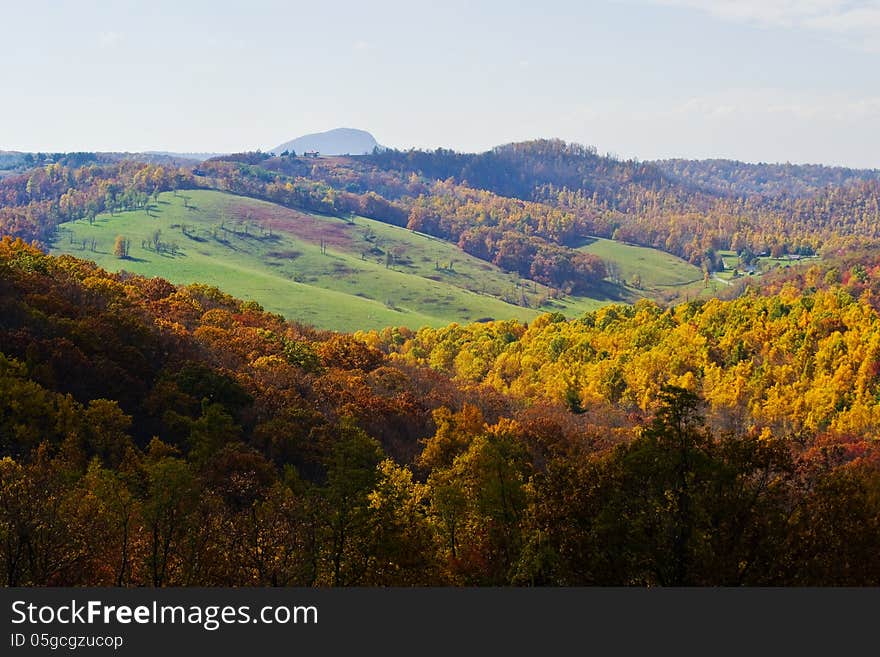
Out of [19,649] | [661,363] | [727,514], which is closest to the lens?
[19,649]

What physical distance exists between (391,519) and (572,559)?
9873 mm

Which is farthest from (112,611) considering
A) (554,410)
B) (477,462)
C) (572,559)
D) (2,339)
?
(554,410)

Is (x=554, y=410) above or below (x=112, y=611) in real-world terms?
below

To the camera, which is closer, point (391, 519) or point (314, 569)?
point (314, 569)

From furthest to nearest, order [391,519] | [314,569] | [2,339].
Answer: [2,339], [391,519], [314,569]

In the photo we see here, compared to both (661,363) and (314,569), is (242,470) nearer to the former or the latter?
(314,569)

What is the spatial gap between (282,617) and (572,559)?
37.3ft

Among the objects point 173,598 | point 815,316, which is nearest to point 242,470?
point 173,598

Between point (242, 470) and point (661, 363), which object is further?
point (661, 363)

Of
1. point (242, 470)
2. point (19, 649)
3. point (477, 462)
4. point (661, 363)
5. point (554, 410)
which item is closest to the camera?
point (19, 649)

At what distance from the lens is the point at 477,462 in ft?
156

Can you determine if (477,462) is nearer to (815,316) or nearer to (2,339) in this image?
(2,339)

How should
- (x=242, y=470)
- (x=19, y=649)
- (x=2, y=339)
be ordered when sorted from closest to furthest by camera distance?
(x=19, y=649) < (x=242, y=470) < (x=2, y=339)

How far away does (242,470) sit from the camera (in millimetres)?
56781
